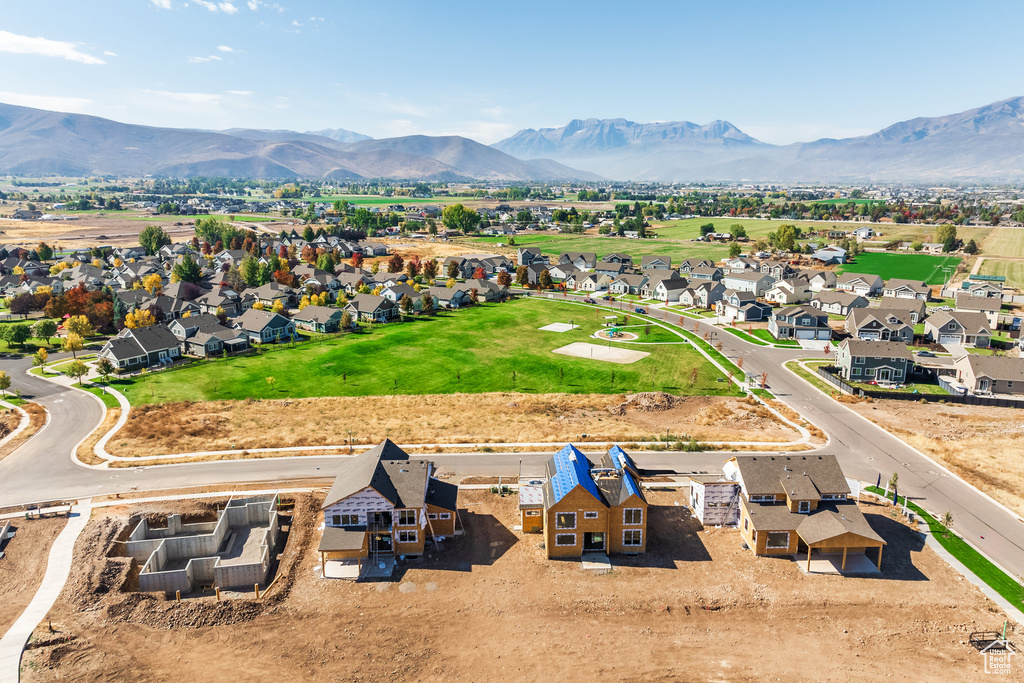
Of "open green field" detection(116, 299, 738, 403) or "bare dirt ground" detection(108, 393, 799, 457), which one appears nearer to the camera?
"bare dirt ground" detection(108, 393, 799, 457)

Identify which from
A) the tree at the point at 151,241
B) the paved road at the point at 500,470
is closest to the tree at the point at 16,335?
the paved road at the point at 500,470

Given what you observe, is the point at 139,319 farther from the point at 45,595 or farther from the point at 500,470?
the point at 500,470

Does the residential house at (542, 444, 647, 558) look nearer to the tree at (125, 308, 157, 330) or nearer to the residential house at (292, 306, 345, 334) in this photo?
the residential house at (292, 306, 345, 334)

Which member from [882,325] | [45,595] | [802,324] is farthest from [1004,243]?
[45,595]

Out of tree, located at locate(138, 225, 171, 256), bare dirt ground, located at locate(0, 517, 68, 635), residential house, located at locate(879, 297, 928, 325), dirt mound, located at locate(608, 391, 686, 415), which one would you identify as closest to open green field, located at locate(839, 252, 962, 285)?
residential house, located at locate(879, 297, 928, 325)

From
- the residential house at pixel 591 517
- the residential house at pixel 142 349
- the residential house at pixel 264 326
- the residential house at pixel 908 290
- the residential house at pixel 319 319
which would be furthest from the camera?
the residential house at pixel 908 290

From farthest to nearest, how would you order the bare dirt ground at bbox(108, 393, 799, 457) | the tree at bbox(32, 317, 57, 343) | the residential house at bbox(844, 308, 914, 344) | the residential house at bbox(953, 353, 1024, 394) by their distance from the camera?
the residential house at bbox(844, 308, 914, 344) → the tree at bbox(32, 317, 57, 343) → the residential house at bbox(953, 353, 1024, 394) → the bare dirt ground at bbox(108, 393, 799, 457)

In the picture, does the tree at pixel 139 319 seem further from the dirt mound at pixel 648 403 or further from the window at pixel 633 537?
the window at pixel 633 537
